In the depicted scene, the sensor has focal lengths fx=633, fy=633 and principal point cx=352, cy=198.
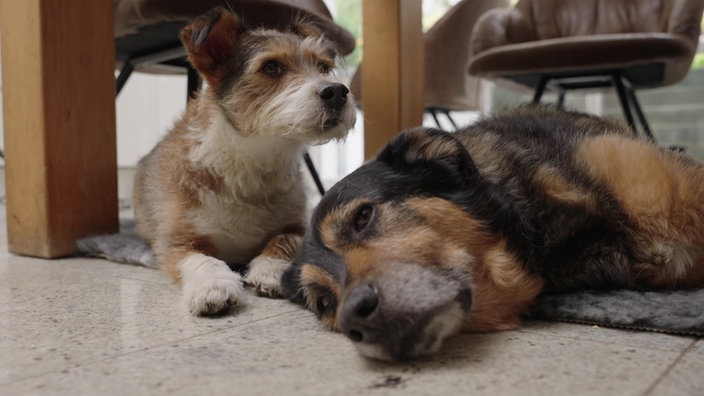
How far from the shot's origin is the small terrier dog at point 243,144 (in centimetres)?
207

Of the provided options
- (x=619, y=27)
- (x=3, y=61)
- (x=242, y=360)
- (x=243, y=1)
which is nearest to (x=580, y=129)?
(x=242, y=360)

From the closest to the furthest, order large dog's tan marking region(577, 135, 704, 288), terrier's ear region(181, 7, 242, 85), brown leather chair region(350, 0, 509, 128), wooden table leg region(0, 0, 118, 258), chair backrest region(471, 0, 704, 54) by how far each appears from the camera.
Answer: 1. large dog's tan marking region(577, 135, 704, 288)
2. terrier's ear region(181, 7, 242, 85)
3. wooden table leg region(0, 0, 118, 258)
4. chair backrest region(471, 0, 704, 54)
5. brown leather chair region(350, 0, 509, 128)

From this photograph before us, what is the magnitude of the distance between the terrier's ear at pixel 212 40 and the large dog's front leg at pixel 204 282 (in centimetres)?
66

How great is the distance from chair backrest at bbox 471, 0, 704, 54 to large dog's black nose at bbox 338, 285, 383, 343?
10.6ft

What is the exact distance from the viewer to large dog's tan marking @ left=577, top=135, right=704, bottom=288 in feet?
4.87

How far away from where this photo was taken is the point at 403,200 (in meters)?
1.39

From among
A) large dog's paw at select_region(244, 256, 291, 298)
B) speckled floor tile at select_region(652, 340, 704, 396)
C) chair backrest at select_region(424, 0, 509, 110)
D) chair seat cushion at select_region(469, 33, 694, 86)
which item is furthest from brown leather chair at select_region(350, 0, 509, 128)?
speckled floor tile at select_region(652, 340, 704, 396)

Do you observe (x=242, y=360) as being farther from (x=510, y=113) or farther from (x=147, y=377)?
(x=510, y=113)

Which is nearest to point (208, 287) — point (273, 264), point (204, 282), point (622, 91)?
point (204, 282)

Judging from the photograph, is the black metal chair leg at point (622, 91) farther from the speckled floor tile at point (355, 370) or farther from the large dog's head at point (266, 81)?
the speckled floor tile at point (355, 370)

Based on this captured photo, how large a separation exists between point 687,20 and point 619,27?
0.82 metres

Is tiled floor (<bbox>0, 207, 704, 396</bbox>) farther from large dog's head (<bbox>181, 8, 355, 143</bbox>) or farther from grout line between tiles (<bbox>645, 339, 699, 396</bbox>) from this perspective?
large dog's head (<bbox>181, 8, 355, 143</bbox>)

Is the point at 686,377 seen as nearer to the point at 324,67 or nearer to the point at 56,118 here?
the point at 324,67

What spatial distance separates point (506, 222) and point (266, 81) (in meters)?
1.10
